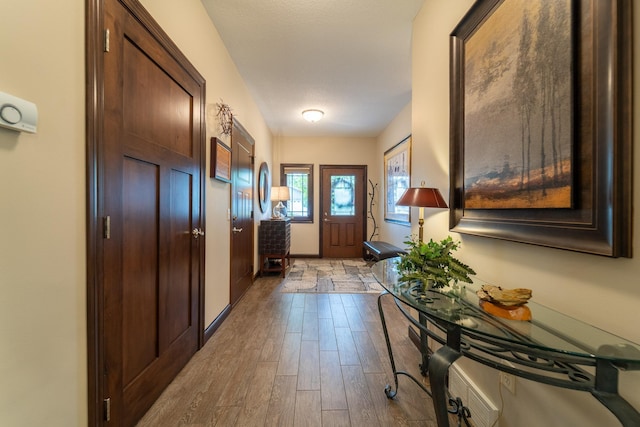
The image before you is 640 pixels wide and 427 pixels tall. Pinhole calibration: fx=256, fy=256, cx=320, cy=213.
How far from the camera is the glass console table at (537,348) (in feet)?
1.98

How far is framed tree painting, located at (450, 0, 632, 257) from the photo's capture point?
0.72 m

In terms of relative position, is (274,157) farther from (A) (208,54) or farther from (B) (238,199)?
(A) (208,54)

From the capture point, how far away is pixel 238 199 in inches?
122

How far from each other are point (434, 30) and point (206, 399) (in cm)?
289

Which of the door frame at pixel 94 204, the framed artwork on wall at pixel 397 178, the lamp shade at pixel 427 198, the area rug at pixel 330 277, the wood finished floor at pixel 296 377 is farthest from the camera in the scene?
the framed artwork on wall at pixel 397 178

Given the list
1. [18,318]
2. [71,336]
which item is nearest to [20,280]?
[18,318]

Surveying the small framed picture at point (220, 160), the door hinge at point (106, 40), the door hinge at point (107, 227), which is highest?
the door hinge at point (106, 40)

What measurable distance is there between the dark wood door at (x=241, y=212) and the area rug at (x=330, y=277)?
2.09ft

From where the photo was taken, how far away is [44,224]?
0.89 m

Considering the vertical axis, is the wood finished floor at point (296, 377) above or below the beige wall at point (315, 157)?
below

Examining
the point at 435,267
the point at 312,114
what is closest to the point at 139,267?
the point at 435,267

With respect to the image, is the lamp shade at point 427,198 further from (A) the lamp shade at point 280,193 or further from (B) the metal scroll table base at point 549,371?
(A) the lamp shade at point 280,193

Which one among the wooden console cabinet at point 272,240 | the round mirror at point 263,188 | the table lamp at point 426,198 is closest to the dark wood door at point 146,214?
the table lamp at point 426,198

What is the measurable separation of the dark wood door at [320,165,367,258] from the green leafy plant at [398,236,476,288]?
459cm
